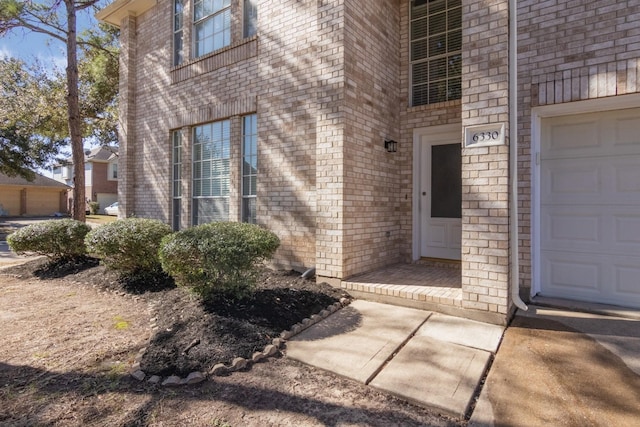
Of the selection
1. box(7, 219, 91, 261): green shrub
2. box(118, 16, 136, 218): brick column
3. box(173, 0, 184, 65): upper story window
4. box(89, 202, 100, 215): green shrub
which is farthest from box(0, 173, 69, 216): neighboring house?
box(173, 0, 184, 65): upper story window

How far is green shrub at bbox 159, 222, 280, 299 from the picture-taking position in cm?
385

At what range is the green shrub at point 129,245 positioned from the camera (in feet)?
17.9

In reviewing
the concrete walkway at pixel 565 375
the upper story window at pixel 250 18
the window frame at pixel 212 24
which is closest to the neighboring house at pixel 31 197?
the window frame at pixel 212 24

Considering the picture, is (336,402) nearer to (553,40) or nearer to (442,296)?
(442,296)

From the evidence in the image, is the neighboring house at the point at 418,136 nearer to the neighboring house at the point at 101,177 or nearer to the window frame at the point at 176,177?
the window frame at the point at 176,177

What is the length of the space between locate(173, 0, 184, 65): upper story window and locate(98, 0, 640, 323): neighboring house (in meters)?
0.05

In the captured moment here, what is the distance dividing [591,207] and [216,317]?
15.2ft

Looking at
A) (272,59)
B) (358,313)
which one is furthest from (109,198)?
(358,313)

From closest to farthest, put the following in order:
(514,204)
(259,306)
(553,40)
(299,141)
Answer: (514,204) < (259,306) < (553,40) < (299,141)

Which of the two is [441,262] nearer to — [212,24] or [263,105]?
[263,105]

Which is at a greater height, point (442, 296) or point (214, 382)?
point (442, 296)

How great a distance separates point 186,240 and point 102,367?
1498 millimetres

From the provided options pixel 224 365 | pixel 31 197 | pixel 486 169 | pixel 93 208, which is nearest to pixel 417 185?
pixel 486 169

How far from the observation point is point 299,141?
5566 millimetres
